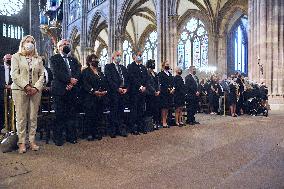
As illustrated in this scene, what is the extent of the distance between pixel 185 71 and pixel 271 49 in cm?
1117

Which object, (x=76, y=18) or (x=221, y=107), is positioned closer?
(x=221, y=107)

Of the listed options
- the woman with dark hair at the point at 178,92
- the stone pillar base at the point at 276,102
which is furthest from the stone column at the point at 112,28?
the woman with dark hair at the point at 178,92

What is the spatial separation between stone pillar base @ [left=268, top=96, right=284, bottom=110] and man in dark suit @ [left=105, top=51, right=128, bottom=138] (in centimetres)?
981

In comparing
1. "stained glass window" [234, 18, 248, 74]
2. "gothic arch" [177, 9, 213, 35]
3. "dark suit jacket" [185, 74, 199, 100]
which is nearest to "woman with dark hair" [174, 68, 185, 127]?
"dark suit jacket" [185, 74, 199, 100]

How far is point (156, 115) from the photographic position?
7105 millimetres

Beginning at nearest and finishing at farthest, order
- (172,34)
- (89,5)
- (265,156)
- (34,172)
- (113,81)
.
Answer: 1. (34,172)
2. (265,156)
3. (113,81)
4. (172,34)
5. (89,5)

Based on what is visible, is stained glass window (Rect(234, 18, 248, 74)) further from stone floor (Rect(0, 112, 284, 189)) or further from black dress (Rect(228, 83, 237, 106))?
stone floor (Rect(0, 112, 284, 189))

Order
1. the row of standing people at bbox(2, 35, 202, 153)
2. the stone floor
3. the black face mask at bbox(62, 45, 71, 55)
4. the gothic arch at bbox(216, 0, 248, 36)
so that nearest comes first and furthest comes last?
1. the stone floor
2. the row of standing people at bbox(2, 35, 202, 153)
3. the black face mask at bbox(62, 45, 71, 55)
4. the gothic arch at bbox(216, 0, 248, 36)

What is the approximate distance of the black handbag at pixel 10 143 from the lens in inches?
167

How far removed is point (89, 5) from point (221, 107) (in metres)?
18.0

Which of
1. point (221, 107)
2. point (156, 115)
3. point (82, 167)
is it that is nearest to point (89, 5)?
point (221, 107)

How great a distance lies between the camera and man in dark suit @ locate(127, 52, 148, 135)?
246 inches

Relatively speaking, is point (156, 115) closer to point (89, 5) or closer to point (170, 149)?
point (170, 149)

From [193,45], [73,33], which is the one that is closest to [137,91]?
[193,45]
